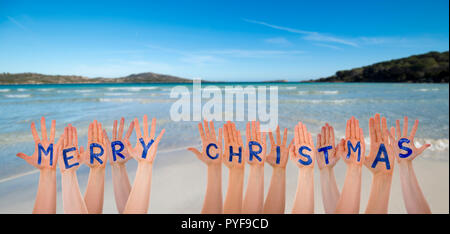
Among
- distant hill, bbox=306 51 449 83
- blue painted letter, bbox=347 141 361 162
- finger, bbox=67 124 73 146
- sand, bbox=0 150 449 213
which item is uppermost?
distant hill, bbox=306 51 449 83

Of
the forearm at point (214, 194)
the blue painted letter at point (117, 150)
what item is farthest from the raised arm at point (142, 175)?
the forearm at point (214, 194)

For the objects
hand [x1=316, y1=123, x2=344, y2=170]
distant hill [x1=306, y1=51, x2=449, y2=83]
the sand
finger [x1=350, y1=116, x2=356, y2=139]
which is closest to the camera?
finger [x1=350, y1=116, x2=356, y2=139]

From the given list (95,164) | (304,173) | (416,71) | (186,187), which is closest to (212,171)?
(304,173)

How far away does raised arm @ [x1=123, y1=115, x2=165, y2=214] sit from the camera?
1.30 meters

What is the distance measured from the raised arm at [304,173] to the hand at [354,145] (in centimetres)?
22

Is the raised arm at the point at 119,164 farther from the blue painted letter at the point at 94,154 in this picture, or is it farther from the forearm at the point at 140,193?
the forearm at the point at 140,193

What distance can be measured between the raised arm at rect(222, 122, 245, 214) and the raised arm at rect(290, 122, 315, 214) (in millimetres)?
363

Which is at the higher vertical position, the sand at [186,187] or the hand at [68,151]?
the hand at [68,151]

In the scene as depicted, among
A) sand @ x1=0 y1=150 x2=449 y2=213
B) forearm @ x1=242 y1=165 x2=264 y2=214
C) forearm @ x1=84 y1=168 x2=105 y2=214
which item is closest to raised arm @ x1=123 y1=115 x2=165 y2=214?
forearm @ x1=84 y1=168 x2=105 y2=214

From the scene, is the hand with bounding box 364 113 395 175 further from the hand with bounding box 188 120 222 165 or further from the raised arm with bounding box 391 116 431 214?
the hand with bounding box 188 120 222 165

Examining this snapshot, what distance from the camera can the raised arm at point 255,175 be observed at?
1.40 meters

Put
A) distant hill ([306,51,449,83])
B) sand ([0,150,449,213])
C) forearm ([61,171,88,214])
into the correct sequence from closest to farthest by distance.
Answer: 1. forearm ([61,171,88,214])
2. sand ([0,150,449,213])
3. distant hill ([306,51,449,83])

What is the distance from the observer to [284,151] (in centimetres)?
149

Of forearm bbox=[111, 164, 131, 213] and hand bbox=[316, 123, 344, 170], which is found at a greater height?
hand bbox=[316, 123, 344, 170]
